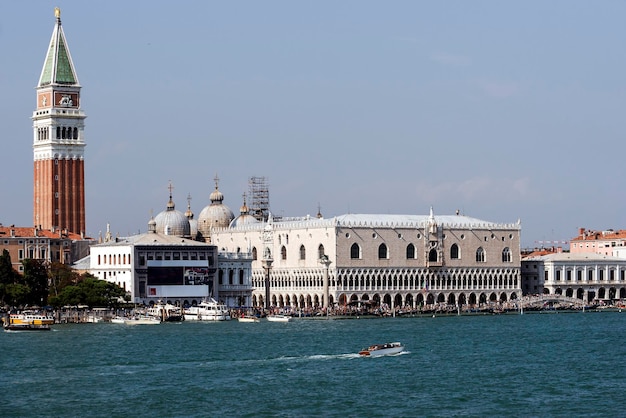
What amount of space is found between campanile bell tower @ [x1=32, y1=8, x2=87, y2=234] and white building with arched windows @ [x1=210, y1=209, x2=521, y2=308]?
1318 cm

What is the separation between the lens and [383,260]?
113375 millimetres

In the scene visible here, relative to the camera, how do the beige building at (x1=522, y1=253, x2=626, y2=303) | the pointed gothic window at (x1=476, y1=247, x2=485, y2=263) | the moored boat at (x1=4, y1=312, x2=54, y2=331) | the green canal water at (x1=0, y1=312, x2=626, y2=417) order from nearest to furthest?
the green canal water at (x1=0, y1=312, x2=626, y2=417)
the moored boat at (x1=4, y1=312, x2=54, y2=331)
the pointed gothic window at (x1=476, y1=247, x2=485, y2=263)
the beige building at (x1=522, y1=253, x2=626, y2=303)

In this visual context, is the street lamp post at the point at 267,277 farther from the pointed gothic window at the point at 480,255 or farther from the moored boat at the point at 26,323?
the moored boat at the point at 26,323

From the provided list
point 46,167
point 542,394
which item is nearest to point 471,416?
point 542,394

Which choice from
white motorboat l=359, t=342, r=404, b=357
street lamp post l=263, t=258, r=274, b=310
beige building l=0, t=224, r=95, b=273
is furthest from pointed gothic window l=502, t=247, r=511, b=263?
white motorboat l=359, t=342, r=404, b=357

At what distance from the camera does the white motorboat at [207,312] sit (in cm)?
9562

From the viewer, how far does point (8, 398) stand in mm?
48844

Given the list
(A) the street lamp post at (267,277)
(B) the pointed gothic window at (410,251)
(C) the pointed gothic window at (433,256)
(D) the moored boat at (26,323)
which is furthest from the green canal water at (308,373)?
(C) the pointed gothic window at (433,256)

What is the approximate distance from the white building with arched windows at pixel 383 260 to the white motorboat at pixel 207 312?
430 inches

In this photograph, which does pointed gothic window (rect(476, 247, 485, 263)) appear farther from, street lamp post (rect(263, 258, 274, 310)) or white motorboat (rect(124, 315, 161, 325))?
white motorboat (rect(124, 315, 161, 325))

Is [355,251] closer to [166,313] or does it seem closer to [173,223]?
[173,223]

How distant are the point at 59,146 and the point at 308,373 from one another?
63.3 meters

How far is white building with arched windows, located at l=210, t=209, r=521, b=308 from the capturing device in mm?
111500

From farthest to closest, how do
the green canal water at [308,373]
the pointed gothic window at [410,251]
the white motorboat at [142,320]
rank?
1. the pointed gothic window at [410,251]
2. the white motorboat at [142,320]
3. the green canal water at [308,373]
